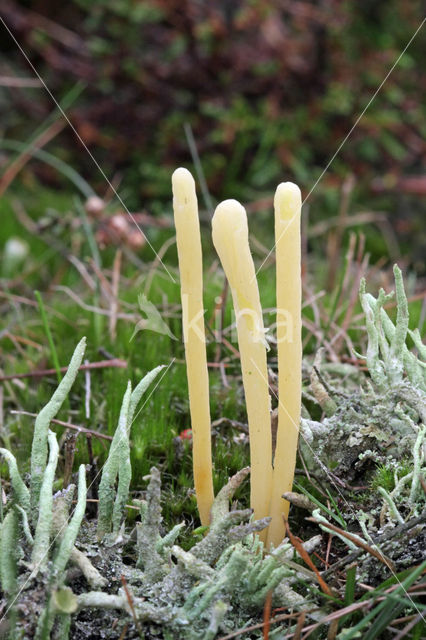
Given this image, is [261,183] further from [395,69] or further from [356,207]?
[395,69]

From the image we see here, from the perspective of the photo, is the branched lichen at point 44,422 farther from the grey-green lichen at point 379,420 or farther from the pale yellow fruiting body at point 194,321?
the grey-green lichen at point 379,420

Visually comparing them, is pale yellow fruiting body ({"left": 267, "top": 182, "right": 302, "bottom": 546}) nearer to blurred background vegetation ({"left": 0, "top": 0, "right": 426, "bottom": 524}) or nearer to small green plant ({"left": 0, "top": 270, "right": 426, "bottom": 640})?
small green plant ({"left": 0, "top": 270, "right": 426, "bottom": 640})

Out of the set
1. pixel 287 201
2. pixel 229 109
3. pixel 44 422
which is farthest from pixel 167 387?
pixel 229 109

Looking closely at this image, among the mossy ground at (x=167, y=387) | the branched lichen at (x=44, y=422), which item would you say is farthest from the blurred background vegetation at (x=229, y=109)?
the branched lichen at (x=44, y=422)

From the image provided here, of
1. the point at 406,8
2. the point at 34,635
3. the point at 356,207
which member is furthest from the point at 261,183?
the point at 34,635

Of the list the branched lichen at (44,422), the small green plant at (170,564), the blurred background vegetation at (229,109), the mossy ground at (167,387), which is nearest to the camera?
the small green plant at (170,564)

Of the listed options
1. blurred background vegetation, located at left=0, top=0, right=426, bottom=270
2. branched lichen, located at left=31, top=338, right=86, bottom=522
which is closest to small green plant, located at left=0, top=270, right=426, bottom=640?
branched lichen, located at left=31, top=338, right=86, bottom=522
